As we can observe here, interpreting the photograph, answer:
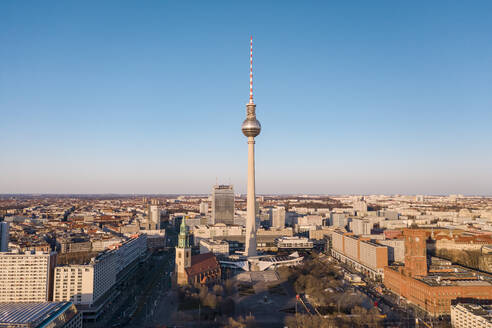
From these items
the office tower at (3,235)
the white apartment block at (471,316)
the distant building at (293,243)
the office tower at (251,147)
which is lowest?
the distant building at (293,243)

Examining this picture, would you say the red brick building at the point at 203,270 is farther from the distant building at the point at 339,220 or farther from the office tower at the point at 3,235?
the distant building at the point at 339,220

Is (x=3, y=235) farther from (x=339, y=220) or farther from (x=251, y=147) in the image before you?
(x=339, y=220)

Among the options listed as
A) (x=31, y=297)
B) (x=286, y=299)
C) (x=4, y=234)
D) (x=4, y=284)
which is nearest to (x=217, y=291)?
(x=286, y=299)

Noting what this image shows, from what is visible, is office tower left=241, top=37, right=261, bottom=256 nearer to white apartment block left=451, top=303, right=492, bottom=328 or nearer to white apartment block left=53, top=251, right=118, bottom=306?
white apartment block left=53, top=251, right=118, bottom=306

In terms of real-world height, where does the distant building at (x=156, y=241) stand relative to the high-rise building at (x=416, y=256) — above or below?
below

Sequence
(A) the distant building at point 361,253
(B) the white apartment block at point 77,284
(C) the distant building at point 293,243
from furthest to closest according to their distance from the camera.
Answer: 1. (C) the distant building at point 293,243
2. (A) the distant building at point 361,253
3. (B) the white apartment block at point 77,284

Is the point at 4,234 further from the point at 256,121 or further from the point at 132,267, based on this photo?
the point at 256,121

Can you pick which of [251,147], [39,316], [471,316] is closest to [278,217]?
[251,147]

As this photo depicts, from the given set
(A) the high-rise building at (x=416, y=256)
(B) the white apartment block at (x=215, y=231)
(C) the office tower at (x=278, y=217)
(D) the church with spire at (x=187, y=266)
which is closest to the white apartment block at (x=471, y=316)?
(A) the high-rise building at (x=416, y=256)
